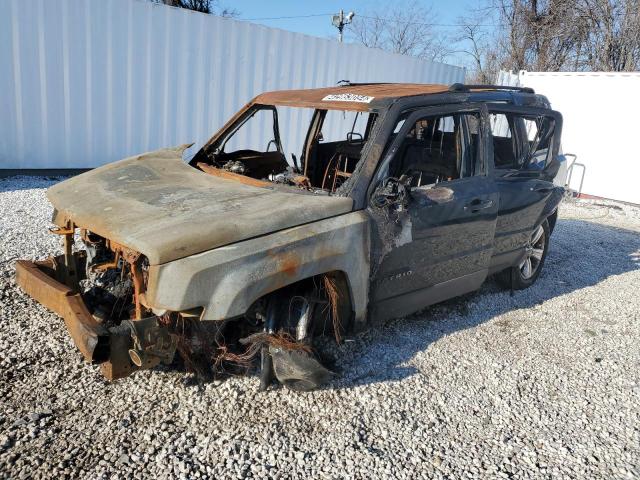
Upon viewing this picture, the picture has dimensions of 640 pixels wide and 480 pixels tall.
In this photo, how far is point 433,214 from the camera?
12.3 feet

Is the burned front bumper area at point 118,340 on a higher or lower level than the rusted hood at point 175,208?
lower

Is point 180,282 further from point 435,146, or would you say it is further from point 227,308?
point 435,146

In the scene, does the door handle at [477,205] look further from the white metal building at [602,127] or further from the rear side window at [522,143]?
the white metal building at [602,127]

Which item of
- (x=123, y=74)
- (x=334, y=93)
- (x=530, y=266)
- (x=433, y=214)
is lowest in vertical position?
(x=530, y=266)

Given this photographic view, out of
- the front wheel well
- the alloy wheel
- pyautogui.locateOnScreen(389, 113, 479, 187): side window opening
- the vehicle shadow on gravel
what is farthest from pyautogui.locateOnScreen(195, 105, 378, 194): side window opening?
the alloy wheel

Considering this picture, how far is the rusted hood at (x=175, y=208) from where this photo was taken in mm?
2676

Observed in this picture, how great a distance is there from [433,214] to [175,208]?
176 centimetres

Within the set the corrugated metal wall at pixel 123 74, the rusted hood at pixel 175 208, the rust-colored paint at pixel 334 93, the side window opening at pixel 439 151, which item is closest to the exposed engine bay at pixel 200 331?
the rusted hood at pixel 175 208

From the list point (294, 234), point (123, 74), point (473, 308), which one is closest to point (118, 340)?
point (294, 234)

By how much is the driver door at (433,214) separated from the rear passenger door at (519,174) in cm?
23

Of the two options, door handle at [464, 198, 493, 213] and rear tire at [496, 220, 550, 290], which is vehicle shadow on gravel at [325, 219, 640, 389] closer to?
rear tire at [496, 220, 550, 290]

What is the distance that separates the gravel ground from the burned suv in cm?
28

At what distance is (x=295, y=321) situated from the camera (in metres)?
3.20

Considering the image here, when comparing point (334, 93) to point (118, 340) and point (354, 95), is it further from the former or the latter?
point (118, 340)
